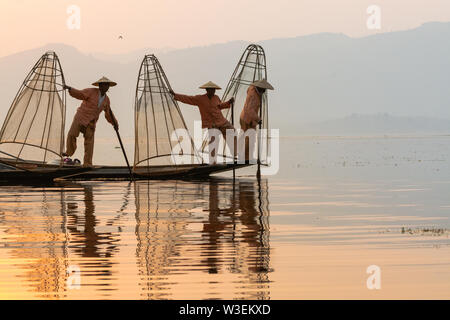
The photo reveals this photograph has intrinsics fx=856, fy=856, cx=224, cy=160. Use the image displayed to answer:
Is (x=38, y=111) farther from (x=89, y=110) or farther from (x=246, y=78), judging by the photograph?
(x=246, y=78)

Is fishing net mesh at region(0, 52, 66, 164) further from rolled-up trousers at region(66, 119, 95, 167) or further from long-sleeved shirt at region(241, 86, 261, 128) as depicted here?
long-sleeved shirt at region(241, 86, 261, 128)

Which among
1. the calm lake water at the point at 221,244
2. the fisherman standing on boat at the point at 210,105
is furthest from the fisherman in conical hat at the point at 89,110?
the calm lake water at the point at 221,244

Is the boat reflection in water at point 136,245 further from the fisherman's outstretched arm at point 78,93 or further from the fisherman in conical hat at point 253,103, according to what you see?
the fisherman in conical hat at point 253,103

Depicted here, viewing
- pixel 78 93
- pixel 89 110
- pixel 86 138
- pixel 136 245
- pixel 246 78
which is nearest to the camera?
pixel 136 245

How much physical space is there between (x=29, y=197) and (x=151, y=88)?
5.13 metres

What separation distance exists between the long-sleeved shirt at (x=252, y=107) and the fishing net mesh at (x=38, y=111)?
4252 millimetres

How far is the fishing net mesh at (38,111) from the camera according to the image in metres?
19.6

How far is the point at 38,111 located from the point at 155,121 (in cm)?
281

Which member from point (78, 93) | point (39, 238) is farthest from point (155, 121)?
point (39, 238)

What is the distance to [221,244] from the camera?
31.8 ft

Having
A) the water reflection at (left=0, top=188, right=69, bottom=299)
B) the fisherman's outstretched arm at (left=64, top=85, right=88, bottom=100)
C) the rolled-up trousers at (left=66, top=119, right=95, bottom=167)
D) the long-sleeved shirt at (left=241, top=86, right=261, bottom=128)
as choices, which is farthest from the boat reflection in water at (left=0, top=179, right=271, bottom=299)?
the long-sleeved shirt at (left=241, top=86, right=261, bottom=128)

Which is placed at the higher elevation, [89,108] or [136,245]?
[89,108]

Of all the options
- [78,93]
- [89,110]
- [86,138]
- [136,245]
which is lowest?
[136,245]

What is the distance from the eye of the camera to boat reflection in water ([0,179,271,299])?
744 centimetres
